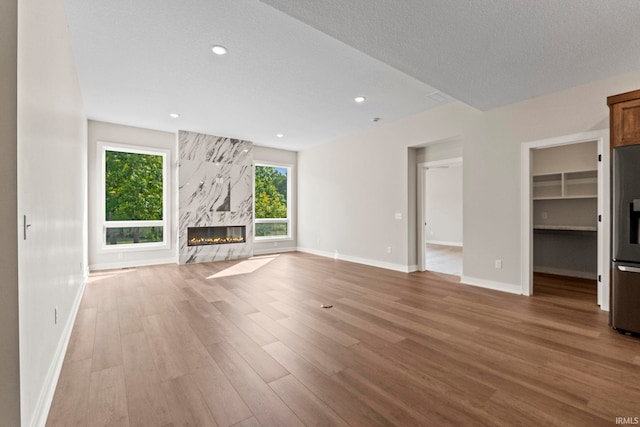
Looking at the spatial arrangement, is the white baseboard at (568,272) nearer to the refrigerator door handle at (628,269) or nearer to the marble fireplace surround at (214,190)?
the refrigerator door handle at (628,269)

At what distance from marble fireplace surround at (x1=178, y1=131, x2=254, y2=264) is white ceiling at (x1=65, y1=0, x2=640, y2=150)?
1.88 metres

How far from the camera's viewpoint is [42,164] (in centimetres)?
186

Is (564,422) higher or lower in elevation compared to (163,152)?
lower

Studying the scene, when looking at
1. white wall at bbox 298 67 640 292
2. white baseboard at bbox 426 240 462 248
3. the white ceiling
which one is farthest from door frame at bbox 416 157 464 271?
white baseboard at bbox 426 240 462 248

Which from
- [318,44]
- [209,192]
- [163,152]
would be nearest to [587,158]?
[318,44]

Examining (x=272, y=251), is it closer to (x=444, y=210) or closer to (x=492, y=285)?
(x=492, y=285)

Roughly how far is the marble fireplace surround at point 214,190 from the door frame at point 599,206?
5.88m

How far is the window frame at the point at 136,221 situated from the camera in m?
5.75

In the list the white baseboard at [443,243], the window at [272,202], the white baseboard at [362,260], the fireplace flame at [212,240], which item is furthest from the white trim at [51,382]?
the white baseboard at [443,243]

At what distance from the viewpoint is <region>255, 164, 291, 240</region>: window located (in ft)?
26.2

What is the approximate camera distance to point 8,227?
4.09ft

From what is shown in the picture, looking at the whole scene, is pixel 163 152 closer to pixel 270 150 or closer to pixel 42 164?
pixel 270 150

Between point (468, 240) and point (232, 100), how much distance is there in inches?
177

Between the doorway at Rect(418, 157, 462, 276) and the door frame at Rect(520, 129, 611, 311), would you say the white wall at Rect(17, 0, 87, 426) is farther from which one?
the doorway at Rect(418, 157, 462, 276)
